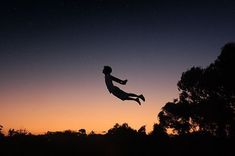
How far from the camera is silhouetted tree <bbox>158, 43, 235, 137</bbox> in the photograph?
36.1 m

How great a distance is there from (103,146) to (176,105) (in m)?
39.0

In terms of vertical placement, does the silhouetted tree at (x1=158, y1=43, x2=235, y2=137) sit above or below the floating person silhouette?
above

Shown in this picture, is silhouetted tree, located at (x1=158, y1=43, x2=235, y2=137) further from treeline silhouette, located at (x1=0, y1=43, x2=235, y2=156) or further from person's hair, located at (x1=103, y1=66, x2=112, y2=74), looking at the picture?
person's hair, located at (x1=103, y1=66, x2=112, y2=74)

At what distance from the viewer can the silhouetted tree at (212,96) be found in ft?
119

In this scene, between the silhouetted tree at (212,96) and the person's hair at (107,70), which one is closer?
the person's hair at (107,70)

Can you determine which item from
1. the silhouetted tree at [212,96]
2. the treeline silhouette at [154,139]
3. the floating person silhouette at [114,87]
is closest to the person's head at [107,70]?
the floating person silhouette at [114,87]

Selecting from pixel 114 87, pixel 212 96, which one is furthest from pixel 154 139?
pixel 212 96

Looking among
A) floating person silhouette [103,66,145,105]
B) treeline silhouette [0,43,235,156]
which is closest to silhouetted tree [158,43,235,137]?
treeline silhouette [0,43,235,156]

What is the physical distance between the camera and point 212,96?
39594mm

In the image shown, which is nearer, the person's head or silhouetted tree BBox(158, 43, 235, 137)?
the person's head

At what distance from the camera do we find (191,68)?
143ft

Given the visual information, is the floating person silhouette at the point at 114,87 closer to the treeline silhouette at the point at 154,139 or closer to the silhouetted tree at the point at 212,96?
the treeline silhouette at the point at 154,139

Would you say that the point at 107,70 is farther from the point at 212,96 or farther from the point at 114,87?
the point at 212,96

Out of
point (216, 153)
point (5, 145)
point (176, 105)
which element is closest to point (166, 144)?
point (216, 153)
